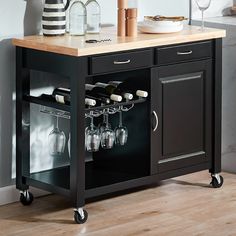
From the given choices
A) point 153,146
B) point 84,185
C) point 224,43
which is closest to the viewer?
point 84,185

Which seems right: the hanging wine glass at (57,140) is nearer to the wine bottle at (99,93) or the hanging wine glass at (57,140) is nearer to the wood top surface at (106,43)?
the wine bottle at (99,93)

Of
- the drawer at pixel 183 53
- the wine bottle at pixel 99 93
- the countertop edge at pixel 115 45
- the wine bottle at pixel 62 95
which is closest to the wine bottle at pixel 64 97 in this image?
the wine bottle at pixel 62 95

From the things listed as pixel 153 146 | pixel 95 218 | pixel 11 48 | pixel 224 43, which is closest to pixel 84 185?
pixel 95 218

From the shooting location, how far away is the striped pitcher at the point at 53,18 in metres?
4.39

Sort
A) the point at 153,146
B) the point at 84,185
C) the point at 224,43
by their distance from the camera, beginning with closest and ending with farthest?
1. the point at 84,185
2. the point at 153,146
3. the point at 224,43

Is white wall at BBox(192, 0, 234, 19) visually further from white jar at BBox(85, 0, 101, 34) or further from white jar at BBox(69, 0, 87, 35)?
white jar at BBox(69, 0, 87, 35)

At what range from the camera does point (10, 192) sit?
4613mm

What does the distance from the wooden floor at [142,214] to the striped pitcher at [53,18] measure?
946 millimetres

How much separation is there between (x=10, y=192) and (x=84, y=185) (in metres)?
0.53

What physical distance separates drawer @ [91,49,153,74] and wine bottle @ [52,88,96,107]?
0.16 meters

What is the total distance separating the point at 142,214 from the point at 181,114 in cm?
63

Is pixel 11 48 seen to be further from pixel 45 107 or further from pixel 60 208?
pixel 60 208

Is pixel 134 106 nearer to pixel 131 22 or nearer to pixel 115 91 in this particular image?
pixel 115 91

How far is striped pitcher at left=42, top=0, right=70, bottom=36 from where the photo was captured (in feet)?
14.4
